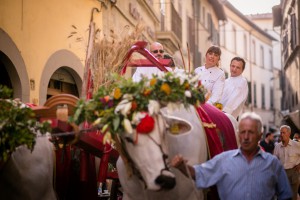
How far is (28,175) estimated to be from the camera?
252 inches

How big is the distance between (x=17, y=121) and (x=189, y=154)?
1606mm

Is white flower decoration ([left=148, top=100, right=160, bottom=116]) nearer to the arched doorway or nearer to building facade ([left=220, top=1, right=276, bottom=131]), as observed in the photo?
the arched doorway

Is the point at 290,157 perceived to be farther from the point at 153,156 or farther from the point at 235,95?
the point at 153,156

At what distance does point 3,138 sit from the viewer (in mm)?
5531

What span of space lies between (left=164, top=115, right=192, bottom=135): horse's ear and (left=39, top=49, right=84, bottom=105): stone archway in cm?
676

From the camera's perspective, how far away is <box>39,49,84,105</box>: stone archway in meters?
12.5

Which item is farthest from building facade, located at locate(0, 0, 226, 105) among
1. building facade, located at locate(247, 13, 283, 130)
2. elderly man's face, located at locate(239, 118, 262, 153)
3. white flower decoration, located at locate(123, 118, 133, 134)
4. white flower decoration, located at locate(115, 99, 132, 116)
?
building facade, located at locate(247, 13, 283, 130)

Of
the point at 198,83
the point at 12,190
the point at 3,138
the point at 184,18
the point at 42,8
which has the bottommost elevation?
the point at 12,190

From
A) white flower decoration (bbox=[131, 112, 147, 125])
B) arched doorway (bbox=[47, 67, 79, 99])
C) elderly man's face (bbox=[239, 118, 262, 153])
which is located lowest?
elderly man's face (bbox=[239, 118, 262, 153])

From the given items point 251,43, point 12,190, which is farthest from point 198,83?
point 251,43

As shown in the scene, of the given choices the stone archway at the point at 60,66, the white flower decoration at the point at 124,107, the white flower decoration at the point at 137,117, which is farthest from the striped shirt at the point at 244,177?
the stone archway at the point at 60,66

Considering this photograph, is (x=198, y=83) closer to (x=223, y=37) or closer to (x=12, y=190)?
(x=12, y=190)

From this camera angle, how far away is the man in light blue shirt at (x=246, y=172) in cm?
564

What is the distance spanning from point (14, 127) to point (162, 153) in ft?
4.17
